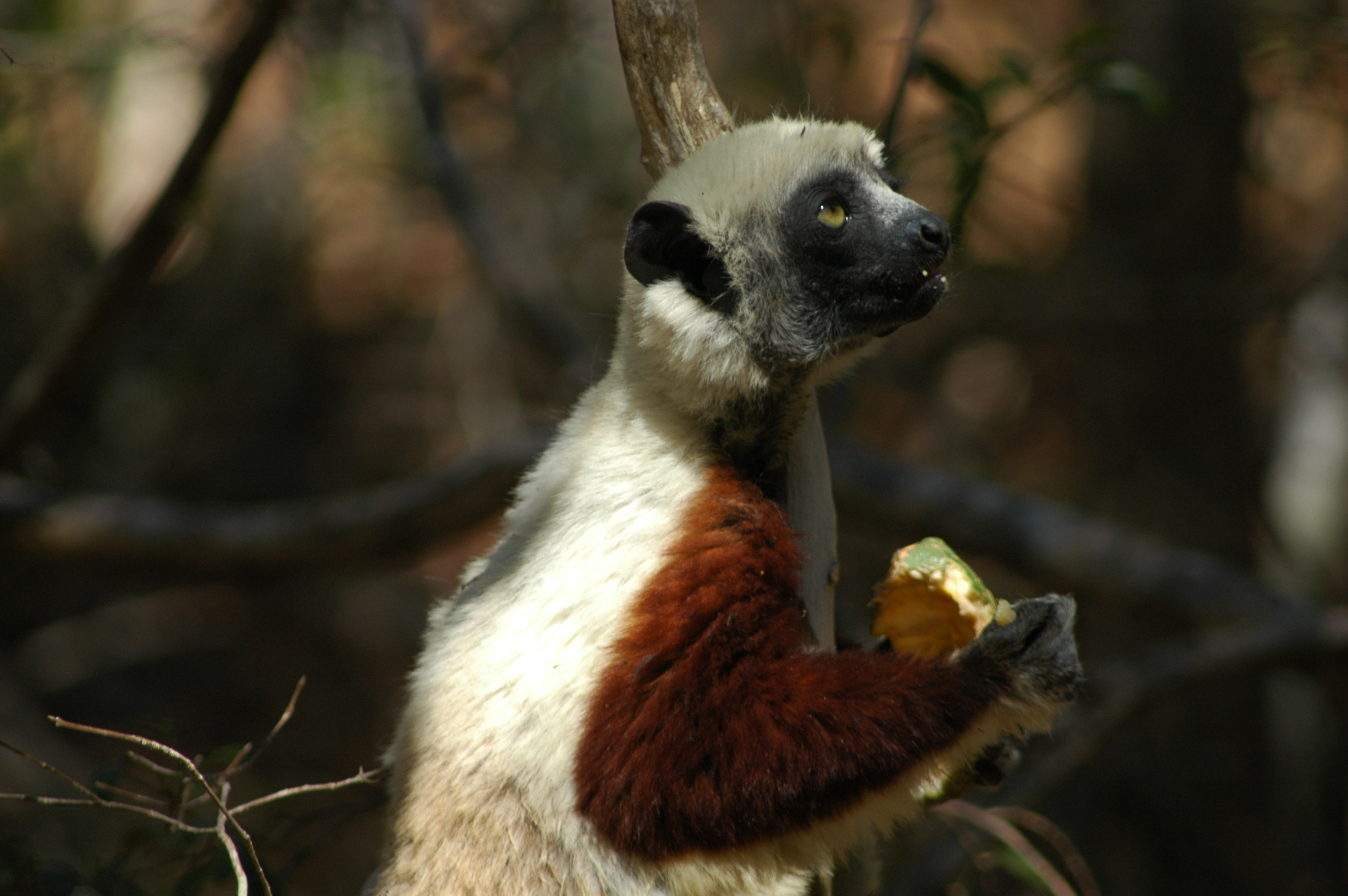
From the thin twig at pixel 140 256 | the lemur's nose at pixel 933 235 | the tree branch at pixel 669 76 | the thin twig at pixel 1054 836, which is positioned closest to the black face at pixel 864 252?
the lemur's nose at pixel 933 235

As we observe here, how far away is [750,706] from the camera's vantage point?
2490 millimetres

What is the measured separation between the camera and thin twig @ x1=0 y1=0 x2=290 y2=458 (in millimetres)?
4348

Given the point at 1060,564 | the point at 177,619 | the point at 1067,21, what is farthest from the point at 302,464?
the point at 1067,21

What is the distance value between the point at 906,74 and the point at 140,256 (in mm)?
3373

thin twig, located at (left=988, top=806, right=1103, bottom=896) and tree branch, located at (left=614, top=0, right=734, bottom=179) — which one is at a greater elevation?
tree branch, located at (left=614, top=0, right=734, bottom=179)

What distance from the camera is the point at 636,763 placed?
2482mm

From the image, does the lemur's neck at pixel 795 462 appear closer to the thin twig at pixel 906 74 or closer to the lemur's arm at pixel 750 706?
the lemur's arm at pixel 750 706

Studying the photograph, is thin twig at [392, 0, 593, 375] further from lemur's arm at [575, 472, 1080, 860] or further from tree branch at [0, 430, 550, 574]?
lemur's arm at [575, 472, 1080, 860]

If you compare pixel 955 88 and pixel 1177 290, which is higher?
pixel 955 88

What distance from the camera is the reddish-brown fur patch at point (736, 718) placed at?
8.02 ft

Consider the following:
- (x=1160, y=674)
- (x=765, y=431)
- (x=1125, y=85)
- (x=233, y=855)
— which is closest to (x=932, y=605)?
(x=765, y=431)

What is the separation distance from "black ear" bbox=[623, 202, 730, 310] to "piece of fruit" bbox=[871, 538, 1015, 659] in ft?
2.85

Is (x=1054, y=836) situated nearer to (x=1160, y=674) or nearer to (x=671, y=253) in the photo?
(x=1160, y=674)

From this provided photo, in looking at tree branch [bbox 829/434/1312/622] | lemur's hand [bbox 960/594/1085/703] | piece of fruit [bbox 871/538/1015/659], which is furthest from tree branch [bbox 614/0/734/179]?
tree branch [bbox 829/434/1312/622]
